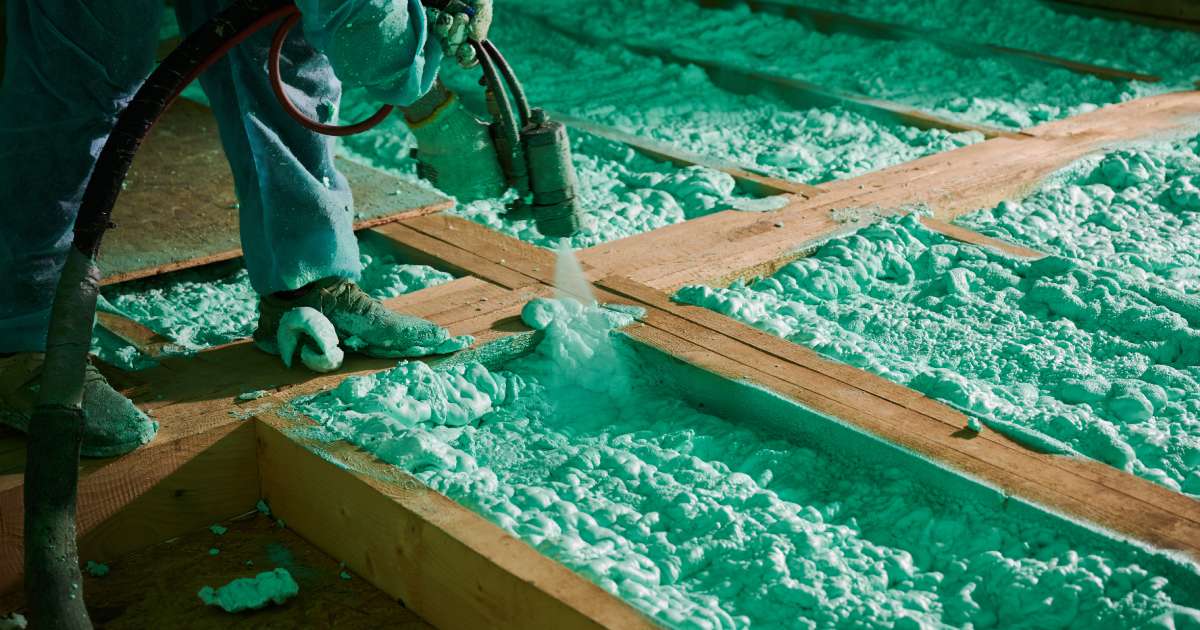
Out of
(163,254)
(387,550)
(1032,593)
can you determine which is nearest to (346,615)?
(387,550)

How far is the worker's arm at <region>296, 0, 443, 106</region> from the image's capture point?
1.73 m

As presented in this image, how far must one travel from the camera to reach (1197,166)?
3.27 metres

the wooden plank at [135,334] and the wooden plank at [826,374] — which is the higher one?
the wooden plank at [826,374]

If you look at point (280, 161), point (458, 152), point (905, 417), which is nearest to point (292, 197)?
point (280, 161)

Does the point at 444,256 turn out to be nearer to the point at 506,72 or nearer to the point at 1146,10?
the point at 506,72

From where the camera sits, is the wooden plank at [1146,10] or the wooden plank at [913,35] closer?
the wooden plank at [913,35]

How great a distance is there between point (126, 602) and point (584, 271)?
111 centimetres

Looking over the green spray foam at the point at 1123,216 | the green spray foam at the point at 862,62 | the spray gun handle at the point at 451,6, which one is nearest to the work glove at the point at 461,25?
the spray gun handle at the point at 451,6

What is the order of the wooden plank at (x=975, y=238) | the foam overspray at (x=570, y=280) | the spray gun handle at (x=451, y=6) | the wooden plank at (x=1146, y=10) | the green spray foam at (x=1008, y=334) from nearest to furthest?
the spray gun handle at (x=451, y=6), the green spray foam at (x=1008, y=334), the foam overspray at (x=570, y=280), the wooden plank at (x=975, y=238), the wooden plank at (x=1146, y=10)

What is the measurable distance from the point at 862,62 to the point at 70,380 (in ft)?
11.2

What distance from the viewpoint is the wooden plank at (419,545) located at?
1.57 m

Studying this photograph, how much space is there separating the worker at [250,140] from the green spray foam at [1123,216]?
4.71 feet

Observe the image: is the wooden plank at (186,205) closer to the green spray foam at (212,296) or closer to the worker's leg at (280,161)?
the green spray foam at (212,296)

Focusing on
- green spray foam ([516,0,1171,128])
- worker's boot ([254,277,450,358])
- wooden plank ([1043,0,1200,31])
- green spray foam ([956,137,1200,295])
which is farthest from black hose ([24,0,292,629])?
wooden plank ([1043,0,1200,31])
